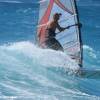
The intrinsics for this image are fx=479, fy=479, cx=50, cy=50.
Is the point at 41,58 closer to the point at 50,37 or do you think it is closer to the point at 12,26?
the point at 50,37

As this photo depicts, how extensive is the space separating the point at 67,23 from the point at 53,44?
652 mm

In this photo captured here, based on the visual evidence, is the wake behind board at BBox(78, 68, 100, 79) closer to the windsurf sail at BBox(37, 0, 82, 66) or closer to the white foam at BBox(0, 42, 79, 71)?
the white foam at BBox(0, 42, 79, 71)

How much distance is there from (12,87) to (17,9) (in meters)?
21.9

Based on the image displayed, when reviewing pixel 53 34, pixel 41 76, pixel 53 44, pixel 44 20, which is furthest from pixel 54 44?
pixel 41 76

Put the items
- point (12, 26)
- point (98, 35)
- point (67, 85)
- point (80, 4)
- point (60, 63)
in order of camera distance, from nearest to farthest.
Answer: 1. point (67, 85)
2. point (60, 63)
3. point (98, 35)
4. point (12, 26)
5. point (80, 4)

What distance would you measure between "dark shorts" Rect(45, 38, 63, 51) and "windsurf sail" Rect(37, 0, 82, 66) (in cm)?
13

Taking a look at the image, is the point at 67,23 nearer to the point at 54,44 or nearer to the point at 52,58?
the point at 54,44

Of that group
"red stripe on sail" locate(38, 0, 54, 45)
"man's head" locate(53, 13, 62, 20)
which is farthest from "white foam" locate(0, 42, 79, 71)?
"man's head" locate(53, 13, 62, 20)

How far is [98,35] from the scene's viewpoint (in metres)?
24.2

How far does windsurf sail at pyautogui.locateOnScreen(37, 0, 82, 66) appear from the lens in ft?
39.7

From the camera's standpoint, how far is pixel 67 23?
12.3 m

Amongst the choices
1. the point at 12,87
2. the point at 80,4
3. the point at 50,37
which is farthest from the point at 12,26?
the point at 12,87

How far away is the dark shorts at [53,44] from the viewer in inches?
483

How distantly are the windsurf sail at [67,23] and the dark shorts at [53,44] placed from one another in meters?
0.13
